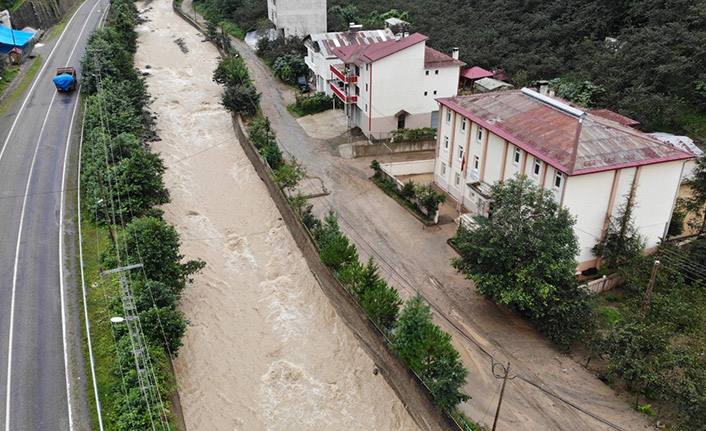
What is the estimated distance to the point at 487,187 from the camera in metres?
33.1

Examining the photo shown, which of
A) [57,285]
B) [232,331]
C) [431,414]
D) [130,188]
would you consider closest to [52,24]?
[130,188]

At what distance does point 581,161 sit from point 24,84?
5275cm

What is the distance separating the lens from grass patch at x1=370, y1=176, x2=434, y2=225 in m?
35.0

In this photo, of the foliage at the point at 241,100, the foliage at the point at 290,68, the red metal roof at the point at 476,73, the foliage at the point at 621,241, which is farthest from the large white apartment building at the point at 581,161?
the foliage at the point at 290,68

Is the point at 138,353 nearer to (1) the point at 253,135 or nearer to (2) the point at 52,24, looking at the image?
(1) the point at 253,135

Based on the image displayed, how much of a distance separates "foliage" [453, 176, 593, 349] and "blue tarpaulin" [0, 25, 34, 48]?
57.8m

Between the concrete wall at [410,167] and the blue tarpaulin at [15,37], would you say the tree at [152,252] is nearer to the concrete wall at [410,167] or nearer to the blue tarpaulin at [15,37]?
the concrete wall at [410,167]

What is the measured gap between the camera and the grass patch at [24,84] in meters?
49.3

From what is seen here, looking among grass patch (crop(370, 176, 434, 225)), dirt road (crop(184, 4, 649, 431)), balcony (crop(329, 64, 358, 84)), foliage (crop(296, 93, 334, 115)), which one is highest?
balcony (crop(329, 64, 358, 84))

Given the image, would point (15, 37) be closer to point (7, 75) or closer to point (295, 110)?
point (7, 75)

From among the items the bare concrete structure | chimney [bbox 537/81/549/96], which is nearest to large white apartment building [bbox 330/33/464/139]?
chimney [bbox 537/81/549/96]

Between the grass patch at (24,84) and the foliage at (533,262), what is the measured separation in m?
44.1

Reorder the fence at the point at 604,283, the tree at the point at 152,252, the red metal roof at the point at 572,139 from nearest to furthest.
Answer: the tree at the point at 152,252, the red metal roof at the point at 572,139, the fence at the point at 604,283

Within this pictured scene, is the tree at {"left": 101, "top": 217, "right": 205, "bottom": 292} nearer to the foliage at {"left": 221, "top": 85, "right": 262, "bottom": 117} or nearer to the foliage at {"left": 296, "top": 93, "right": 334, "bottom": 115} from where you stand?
the foliage at {"left": 221, "top": 85, "right": 262, "bottom": 117}
